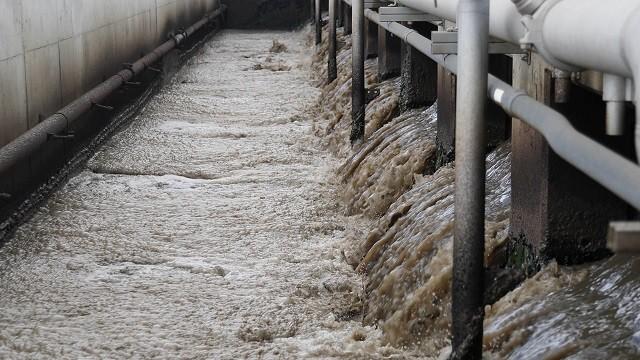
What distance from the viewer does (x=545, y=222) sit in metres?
4.47

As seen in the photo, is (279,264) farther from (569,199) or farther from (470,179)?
(470,179)

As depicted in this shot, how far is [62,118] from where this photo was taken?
8578 mm

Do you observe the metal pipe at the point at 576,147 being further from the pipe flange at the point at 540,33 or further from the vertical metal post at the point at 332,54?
the vertical metal post at the point at 332,54

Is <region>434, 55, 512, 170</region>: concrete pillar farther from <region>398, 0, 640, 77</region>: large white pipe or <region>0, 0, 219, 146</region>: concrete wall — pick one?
<region>398, 0, 640, 77</region>: large white pipe

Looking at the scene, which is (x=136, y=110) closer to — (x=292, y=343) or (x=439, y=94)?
(x=439, y=94)

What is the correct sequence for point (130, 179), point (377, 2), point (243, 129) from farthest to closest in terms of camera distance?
point (243, 129) < point (377, 2) < point (130, 179)

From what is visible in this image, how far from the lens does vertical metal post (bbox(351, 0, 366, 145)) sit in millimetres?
9398

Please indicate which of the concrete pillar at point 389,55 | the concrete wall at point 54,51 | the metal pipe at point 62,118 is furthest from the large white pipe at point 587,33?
the concrete pillar at point 389,55

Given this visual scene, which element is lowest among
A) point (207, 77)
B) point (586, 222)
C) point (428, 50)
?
point (207, 77)

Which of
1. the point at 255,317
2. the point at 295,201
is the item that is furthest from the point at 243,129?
the point at 255,317

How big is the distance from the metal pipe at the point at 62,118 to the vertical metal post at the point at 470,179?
3892mm

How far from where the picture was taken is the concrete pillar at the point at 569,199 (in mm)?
4418

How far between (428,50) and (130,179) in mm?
4211

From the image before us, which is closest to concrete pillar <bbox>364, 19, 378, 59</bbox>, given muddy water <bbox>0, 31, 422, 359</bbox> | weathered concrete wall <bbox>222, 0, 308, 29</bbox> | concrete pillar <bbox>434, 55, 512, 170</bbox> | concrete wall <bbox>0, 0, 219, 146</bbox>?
muddy water <bbox>0, 31, 422, 359</bbox>
